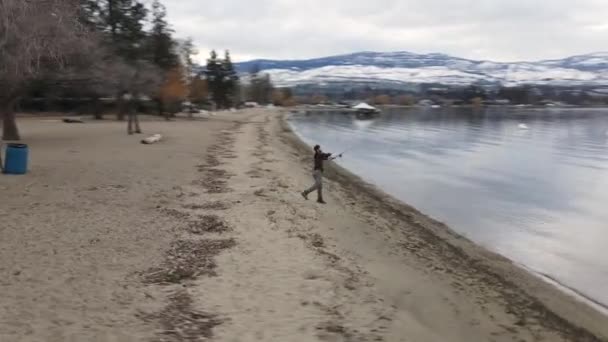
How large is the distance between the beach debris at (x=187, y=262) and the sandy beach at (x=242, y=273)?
0.03 meters

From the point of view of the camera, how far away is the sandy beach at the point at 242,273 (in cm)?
774

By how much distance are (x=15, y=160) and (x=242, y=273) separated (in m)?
11.9

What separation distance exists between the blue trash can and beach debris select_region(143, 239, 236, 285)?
9.66m

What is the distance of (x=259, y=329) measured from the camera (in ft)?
25.0

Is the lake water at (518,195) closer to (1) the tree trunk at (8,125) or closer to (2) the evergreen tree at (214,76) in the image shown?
(1) the tree trunk at (8,125)

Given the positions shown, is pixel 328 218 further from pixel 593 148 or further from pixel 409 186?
pixel 593 148

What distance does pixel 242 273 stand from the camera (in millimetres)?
9906

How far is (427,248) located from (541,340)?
5.67 m

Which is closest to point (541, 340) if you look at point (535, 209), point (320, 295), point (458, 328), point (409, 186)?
point (458, 328)

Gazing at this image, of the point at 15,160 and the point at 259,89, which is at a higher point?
the point at 259,89

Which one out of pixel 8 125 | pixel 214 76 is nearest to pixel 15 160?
pixel 8 125

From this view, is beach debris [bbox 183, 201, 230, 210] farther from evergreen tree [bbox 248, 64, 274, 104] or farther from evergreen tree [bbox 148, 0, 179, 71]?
evergreen tree [bbox 248, 64, 274, 104]

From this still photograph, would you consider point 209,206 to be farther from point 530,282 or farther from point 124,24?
point 124,24

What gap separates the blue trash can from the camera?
61.0 feet
